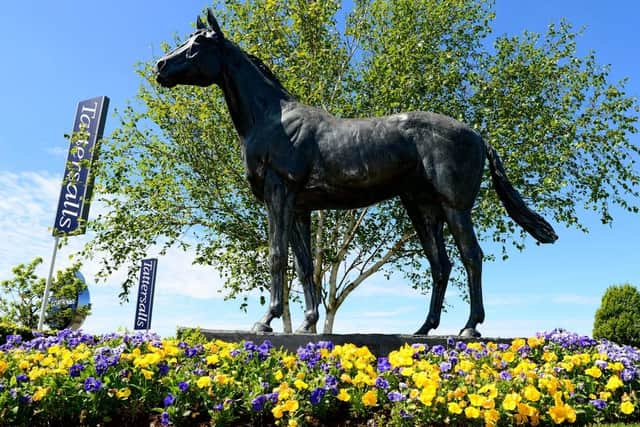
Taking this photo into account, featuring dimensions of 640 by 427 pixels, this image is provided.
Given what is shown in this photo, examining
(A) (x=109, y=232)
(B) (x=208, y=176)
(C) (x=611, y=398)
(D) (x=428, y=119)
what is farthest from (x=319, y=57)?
(C) (x=611, y=398)

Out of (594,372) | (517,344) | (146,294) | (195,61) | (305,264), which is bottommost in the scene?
(594,372)

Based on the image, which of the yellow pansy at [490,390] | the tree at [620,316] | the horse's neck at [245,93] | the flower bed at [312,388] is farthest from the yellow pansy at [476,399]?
the tree at [620,316]

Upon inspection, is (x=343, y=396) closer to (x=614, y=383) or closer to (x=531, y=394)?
(x=531, y=394)

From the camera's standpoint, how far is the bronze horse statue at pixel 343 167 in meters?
5.84

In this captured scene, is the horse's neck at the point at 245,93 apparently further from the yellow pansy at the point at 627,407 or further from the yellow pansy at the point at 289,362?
the yellow pansy at the point at 627,407

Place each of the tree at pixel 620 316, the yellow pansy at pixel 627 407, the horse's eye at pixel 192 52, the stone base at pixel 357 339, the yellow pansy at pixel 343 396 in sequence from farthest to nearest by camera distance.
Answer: the tree at pixel 620 316, the horse's eye at pixel 192 52, the stone base at pixel 357 339, the yellow pansy at pixel 627 407, the yellow pansy at pixel 343 396

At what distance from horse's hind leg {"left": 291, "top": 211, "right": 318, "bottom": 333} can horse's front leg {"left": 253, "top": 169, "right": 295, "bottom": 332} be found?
0.32 m

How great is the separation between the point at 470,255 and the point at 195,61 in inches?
145

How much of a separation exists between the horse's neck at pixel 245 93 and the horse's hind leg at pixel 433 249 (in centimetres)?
192

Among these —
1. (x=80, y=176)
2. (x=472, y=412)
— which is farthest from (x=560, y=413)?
(x=80, y=176)

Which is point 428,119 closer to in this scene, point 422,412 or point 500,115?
point 422,412

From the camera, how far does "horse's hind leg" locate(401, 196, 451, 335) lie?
612cm

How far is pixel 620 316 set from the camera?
793 inches

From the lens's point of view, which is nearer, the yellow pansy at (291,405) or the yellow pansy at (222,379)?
the yellow pansy at (291,405)
